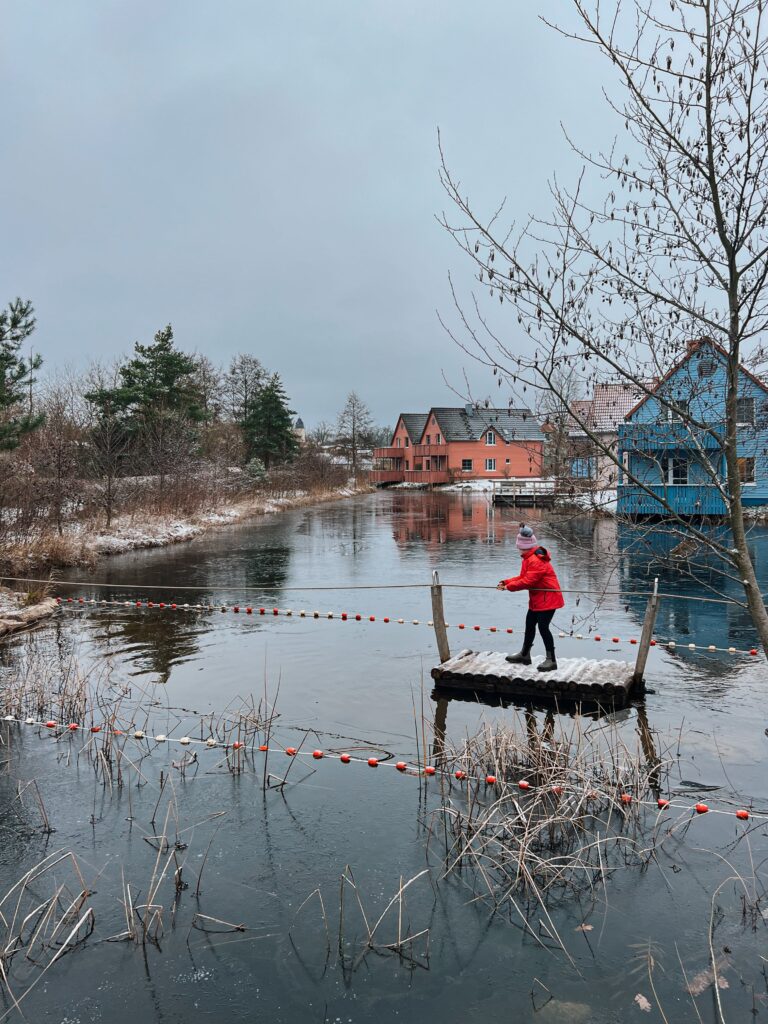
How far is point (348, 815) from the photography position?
19.8 ft

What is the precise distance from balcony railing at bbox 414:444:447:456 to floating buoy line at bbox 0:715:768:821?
60.7 meters

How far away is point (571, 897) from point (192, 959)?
2.40 meters

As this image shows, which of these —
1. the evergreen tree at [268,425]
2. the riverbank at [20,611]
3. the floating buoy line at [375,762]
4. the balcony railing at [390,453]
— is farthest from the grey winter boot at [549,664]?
the balcony railing at [390,453]

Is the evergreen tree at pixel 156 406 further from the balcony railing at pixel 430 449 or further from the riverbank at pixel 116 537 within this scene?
the balcony railing at pixel 430 449

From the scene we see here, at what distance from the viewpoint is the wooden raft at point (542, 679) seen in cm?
832

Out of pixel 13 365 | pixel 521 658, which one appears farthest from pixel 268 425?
pixel 521 658

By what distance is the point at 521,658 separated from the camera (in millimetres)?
9117

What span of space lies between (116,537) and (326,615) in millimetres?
12577

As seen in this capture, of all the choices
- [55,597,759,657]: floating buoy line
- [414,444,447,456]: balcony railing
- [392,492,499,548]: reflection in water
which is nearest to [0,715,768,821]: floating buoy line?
[55,597,759,657]: floating buoy line

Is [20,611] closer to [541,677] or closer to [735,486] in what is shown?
[541,677]

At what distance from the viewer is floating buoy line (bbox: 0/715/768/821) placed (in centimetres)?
571

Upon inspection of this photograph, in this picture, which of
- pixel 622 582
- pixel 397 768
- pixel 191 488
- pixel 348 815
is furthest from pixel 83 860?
pixel 191 488

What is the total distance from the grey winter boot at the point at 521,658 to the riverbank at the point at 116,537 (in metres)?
12.7

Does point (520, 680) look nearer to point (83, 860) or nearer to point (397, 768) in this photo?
point (397, 768)
